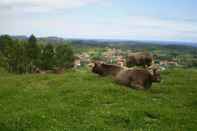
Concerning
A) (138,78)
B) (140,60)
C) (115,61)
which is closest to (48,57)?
(115,61)

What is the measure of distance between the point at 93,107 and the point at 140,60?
20.7 m

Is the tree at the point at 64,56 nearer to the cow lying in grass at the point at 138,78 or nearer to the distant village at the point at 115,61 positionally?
the distant village at the point at 115,61

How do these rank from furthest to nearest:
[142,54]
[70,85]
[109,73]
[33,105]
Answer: [142,54]
[109,73]
[70,85]
[33,105]

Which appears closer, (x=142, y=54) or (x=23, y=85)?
(x=23, y=85)

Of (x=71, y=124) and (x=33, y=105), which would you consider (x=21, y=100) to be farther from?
(x=71, y=124)

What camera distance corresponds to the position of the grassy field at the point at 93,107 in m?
15.3

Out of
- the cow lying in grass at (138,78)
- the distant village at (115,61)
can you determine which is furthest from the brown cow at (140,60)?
the cow lying in grass at (138,78)

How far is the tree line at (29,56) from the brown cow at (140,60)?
1275 inches

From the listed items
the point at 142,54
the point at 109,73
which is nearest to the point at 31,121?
the point at 109,73

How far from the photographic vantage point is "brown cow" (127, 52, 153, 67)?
1490 inches

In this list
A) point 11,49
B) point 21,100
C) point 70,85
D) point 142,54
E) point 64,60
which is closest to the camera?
point 21,100

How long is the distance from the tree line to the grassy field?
43.0 m

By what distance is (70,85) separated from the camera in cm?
2456

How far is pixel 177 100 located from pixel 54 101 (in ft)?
26.8
